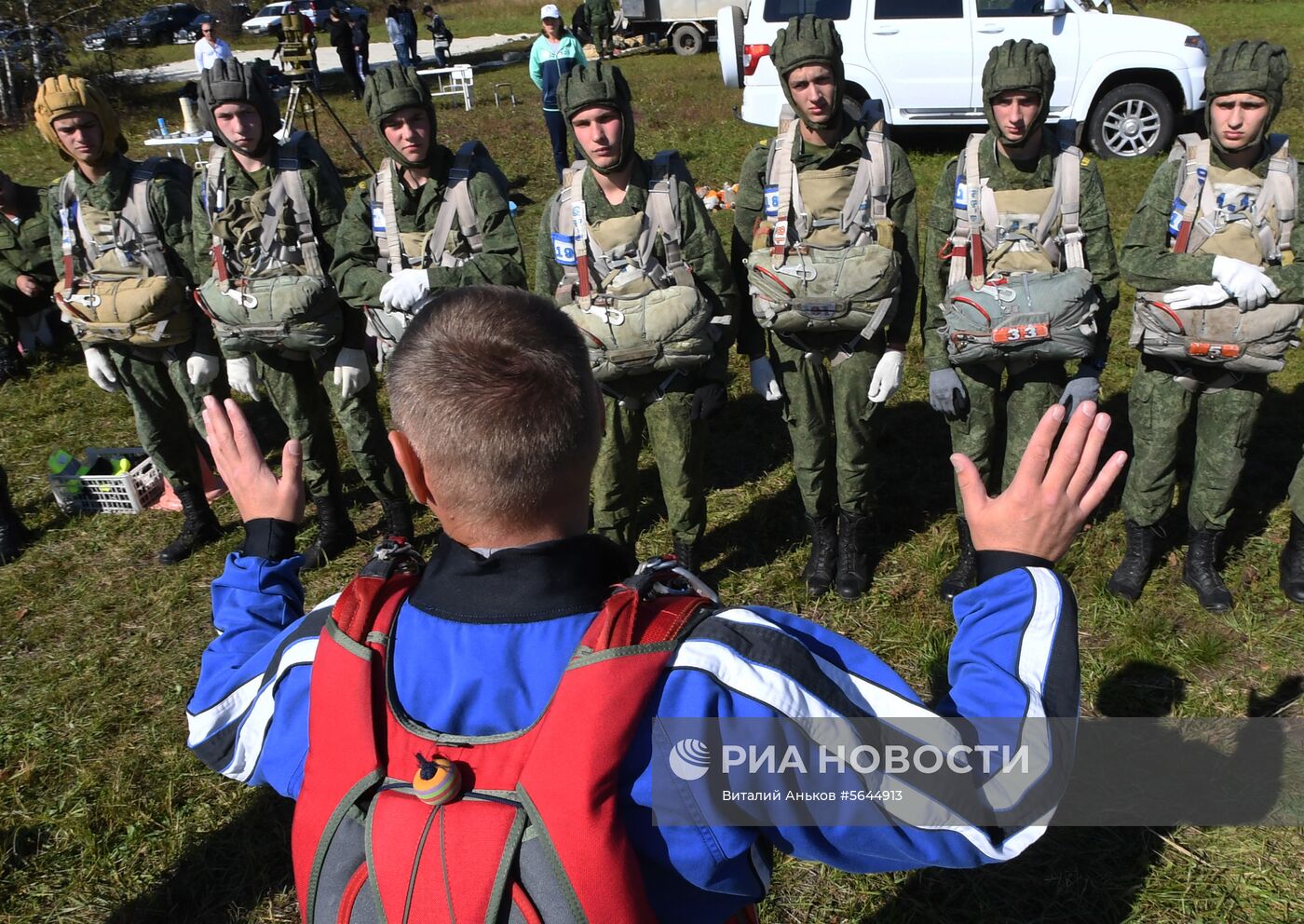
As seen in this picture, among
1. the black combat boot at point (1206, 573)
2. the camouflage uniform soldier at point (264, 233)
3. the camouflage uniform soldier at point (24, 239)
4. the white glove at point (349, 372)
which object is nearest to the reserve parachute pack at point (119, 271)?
the camouflage uniform soldier at point (264, 233)

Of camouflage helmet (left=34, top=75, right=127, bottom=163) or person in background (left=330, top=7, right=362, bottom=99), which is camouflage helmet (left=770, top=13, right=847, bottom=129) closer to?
camouflage helmet (left=34, top=75, right=127, bottom=163)

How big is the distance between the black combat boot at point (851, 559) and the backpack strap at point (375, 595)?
3.42m

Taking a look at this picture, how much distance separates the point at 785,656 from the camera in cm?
147

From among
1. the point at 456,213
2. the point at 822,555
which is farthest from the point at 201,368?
the point at 822,555

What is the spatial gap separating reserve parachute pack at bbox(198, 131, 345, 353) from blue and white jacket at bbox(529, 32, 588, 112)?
360 inches

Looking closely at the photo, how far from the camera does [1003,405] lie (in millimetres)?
4551

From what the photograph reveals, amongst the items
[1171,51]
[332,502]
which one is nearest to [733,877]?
[332,502]

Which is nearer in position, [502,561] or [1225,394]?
[502,561]

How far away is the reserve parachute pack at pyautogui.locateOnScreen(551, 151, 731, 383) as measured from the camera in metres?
4.12

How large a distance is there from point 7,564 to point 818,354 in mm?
5080

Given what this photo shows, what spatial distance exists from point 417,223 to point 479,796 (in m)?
3.73

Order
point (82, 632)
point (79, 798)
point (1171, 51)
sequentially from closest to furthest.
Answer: point (79, 798)
point (82, 632)
point (1171, 51)

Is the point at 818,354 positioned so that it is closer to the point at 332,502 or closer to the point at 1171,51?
the point at 332,502

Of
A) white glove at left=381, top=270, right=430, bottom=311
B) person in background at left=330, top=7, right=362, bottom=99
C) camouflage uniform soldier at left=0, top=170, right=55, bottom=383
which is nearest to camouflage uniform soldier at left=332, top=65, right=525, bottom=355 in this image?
white glove at left=381, top=270, right=430, bottom=311
